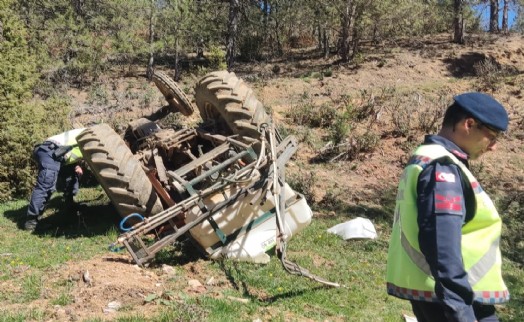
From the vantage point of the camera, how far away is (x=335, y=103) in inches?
472

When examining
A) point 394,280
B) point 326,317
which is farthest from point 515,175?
point 394,280

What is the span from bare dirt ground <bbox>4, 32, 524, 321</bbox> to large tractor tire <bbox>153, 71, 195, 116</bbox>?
8.01 ft

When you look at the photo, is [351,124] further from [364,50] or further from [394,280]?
[364,50]

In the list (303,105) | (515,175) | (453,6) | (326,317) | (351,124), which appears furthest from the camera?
(453,6)

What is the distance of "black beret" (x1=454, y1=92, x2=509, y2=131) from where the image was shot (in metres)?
2.23

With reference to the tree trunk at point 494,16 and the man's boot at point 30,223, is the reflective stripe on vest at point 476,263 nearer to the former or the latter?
the man's boot at point 30,223

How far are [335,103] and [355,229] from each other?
19.7ft

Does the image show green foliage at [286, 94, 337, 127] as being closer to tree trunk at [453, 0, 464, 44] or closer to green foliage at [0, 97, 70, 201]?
green foliage at [0, 97, 70, 201]

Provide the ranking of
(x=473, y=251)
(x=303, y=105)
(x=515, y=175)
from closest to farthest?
(x=473, y=251)
(x=515, y=175)
(x=303, y=105)

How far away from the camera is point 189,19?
70.0ft

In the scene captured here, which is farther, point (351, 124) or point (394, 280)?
point (351, 124)

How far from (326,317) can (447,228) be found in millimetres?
2406

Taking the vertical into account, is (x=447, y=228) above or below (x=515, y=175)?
above

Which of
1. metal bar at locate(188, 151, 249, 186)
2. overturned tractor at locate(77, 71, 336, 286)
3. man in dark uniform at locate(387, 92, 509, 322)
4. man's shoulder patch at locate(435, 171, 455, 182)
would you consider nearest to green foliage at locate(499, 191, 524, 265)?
overturned tractor at locate(77, 71, 336, 286)
